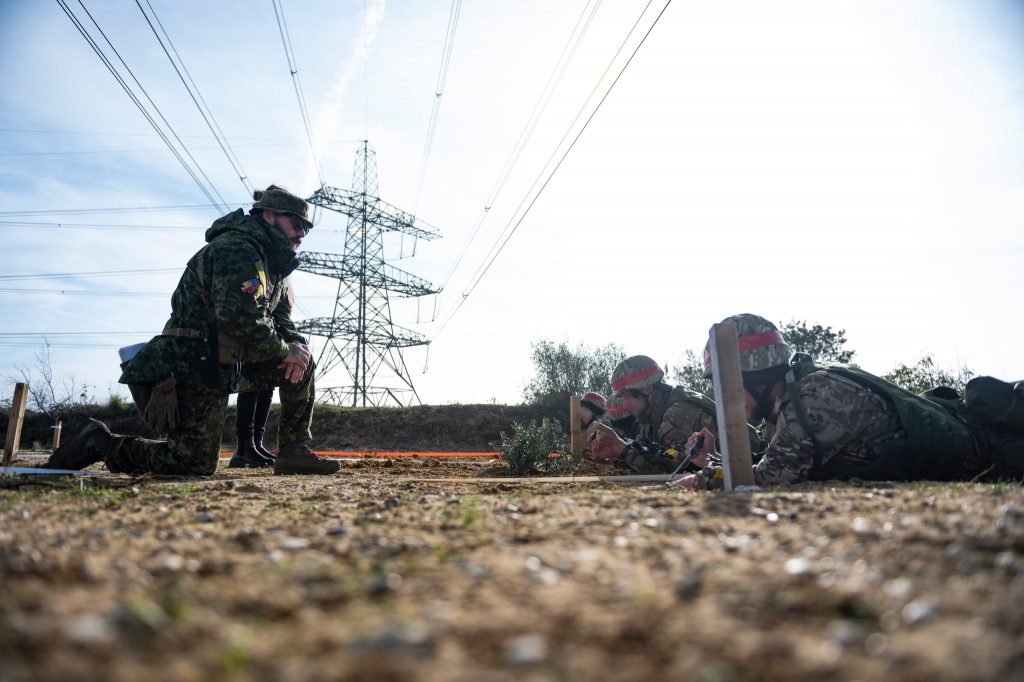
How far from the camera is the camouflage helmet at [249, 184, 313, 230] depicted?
18.4 feet

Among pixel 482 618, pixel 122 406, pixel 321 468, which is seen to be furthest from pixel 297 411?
pixel 122 406

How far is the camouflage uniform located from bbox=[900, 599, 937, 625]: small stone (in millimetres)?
4647

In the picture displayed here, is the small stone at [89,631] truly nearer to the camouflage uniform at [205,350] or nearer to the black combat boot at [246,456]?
the camouflage uniform at [205,350]

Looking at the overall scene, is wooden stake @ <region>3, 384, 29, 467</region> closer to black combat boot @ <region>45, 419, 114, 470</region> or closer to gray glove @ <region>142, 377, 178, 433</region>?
black combat boot @ <region>45, 419, 114, 470</region>

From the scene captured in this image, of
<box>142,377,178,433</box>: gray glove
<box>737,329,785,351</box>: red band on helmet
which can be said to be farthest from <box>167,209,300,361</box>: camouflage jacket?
<box>737,329,785,351</box>: red band on helmet

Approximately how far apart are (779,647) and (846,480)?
3800 mm

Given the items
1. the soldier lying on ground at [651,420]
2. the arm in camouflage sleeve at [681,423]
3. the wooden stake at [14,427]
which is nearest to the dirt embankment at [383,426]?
the wooden stake at [14,427]

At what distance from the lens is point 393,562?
1.79m

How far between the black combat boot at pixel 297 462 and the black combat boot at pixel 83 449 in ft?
4.40

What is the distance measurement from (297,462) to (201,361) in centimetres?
129

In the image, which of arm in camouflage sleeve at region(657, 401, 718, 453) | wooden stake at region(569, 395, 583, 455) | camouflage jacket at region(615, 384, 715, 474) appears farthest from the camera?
wooden stake at region(569, 395, 583, 455)

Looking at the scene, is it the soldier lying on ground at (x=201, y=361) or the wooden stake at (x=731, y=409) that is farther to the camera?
the soldier lying on ground at (x=201, y=361)

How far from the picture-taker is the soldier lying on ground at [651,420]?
697cm

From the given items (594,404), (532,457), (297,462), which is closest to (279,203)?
(297,462)
